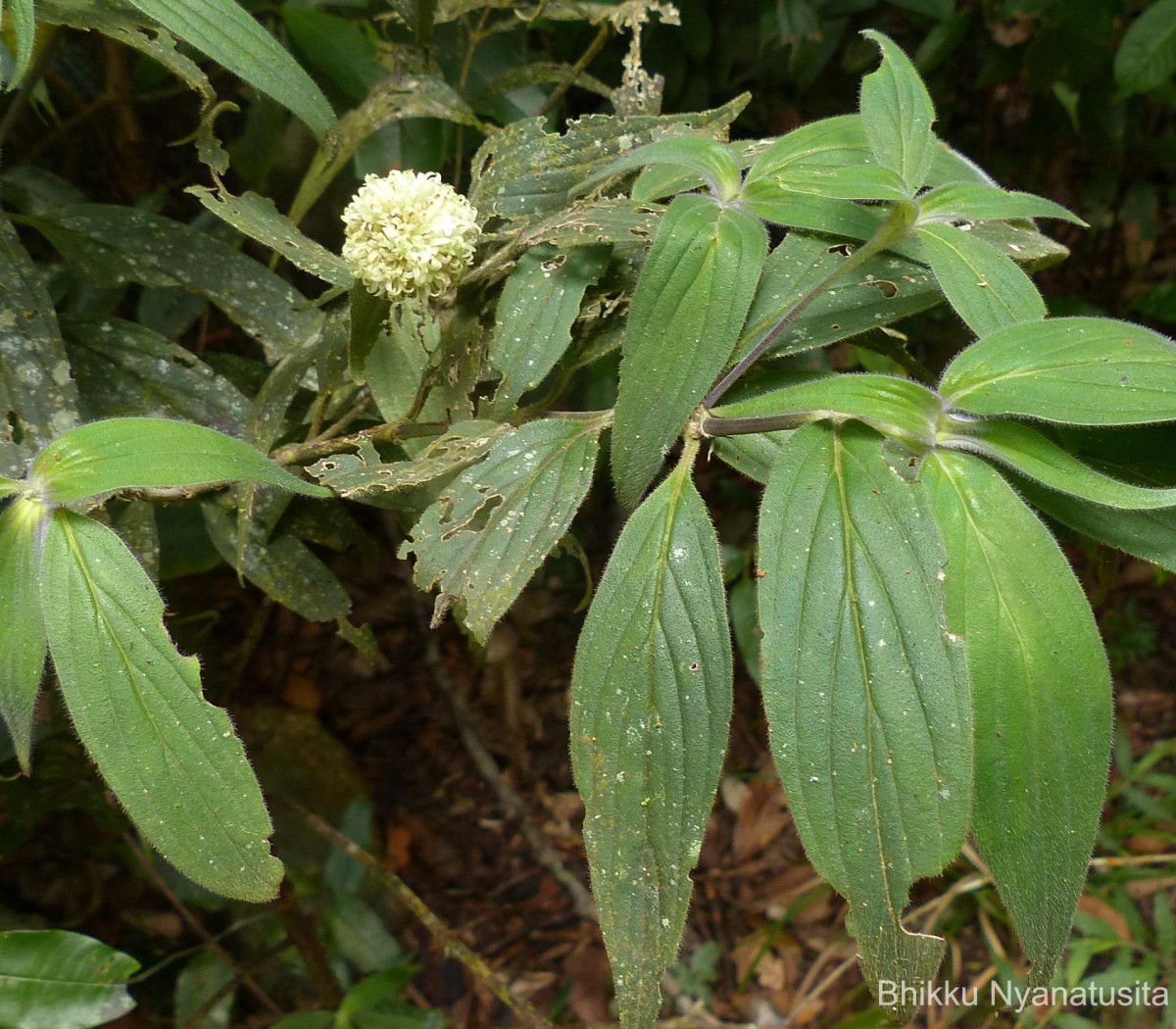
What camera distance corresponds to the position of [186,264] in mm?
961

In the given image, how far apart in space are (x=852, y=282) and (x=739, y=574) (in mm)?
967

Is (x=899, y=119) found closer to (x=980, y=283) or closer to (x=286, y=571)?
(x=980, y=283)

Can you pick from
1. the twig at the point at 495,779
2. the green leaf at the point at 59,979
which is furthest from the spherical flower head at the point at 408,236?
the twig at the point at 495,779

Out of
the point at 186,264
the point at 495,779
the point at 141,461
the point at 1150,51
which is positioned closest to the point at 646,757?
the point at 141,461

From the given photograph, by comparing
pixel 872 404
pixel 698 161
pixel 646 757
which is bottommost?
pixel 646 757

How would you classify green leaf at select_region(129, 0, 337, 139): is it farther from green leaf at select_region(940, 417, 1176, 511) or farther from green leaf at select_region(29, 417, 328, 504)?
green leaf at select_region(940, 417, 1176, 511)

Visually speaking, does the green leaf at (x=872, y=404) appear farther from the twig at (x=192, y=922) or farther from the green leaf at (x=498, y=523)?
the twig at (x=192, y=922)

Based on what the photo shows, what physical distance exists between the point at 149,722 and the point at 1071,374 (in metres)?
0.64

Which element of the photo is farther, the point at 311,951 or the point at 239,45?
the point at 311,951

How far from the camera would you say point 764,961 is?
1.76m

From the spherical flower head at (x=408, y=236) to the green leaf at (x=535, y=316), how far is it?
0.18 feet

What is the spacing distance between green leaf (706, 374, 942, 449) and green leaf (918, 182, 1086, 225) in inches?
7.5

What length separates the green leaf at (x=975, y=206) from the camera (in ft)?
2.30

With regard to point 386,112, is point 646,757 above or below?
below
